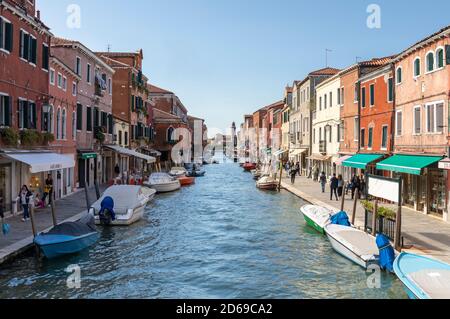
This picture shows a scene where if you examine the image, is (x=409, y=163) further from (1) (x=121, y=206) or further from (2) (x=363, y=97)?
(1) (x=121, y=206)

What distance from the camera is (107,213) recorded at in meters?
18.4

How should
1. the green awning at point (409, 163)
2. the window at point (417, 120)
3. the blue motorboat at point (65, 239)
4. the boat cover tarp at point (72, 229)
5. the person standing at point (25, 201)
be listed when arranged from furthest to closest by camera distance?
the window at point (417, 120) < the green awning at point (409, 163) < the person standing at point (25, 201) < the boat cover tarp at point (72, 229) < the blue motorboat at point (65, 239)

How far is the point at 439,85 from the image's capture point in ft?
59.5

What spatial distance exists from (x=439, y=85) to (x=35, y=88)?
1688cm

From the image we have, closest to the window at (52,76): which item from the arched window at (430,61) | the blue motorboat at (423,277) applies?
the arched window at (430,61)

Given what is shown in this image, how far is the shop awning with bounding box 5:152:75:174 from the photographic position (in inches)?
667

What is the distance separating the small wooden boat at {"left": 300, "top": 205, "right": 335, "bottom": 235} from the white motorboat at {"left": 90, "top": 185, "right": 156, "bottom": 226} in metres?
7.09

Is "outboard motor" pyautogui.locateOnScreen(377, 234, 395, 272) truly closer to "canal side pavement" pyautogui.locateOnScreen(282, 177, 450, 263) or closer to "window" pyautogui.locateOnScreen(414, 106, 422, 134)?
"canal side pavement" pyautogui.locateOnScreen(282, 177, 450, 263)

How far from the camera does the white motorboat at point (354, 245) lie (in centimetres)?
1216

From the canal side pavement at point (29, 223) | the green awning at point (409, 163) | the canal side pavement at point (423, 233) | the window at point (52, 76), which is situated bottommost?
the canal side pavement at point (423, 233)

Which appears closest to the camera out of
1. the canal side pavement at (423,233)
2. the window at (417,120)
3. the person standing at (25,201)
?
the canal side pavement at (423,233)

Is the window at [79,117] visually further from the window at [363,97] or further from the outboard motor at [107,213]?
the window at [363,97]

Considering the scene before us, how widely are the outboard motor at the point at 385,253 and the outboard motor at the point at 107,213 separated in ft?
35.1
